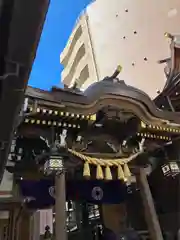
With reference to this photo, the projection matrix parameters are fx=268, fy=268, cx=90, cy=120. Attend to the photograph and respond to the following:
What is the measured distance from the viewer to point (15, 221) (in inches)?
248

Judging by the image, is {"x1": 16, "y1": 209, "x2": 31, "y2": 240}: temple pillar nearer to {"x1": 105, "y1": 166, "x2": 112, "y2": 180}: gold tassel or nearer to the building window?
{"x1": 105, "y1": 166, "x2": 112, "y2": 180}: gold tassel

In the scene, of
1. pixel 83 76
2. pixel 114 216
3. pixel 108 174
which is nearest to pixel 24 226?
pixel 114 216

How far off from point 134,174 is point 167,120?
1.36 meters

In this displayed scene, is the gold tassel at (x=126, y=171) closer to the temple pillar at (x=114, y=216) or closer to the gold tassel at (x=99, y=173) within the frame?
the gold tassel at (x=99, y=173)

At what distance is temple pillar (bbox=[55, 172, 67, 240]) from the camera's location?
4.33m

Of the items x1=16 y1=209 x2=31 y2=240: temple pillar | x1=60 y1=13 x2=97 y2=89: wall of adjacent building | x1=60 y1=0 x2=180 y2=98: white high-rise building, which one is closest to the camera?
x1=16 y1=209 x2=31 y2=240: temple pillar

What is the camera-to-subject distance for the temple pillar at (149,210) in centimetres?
502

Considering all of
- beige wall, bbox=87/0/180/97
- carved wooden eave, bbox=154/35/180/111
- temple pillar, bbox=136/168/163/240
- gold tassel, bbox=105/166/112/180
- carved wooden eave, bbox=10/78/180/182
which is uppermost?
beige wall, bbox=87/0/180/97

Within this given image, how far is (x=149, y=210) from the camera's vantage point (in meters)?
5.22

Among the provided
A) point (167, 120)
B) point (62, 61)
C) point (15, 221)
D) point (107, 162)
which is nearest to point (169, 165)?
point (167, 120)

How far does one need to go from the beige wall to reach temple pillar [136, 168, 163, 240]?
7397 mm

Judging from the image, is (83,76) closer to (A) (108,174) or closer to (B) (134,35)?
(B) (134,35)

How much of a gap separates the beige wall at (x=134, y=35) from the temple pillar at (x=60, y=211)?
28.7ft

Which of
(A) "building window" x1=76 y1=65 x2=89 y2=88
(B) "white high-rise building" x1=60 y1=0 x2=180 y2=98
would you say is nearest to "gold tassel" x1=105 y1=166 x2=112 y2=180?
(B) "white high-rise building" x1=60 y1=0 x2=180 y2=98
